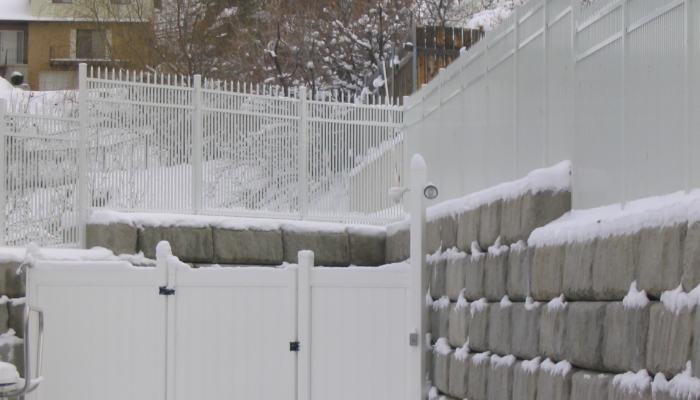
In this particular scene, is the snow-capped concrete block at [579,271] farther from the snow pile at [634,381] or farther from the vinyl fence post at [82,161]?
the vinyl fence post at [82,161]

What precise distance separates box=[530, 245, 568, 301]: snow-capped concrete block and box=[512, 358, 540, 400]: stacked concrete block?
505 mm

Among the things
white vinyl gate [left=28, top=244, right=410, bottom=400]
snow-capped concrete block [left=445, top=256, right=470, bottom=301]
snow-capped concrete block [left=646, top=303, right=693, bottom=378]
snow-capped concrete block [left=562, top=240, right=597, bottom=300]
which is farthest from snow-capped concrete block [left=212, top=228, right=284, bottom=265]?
snow-capped concrete block [left=646, top=303, right=693, bottom=378]

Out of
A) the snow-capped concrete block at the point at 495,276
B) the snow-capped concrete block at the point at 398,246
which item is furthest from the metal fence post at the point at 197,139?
the snow-capped concrete block at the point at 495,276

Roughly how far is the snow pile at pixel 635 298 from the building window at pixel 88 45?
32.6 metres

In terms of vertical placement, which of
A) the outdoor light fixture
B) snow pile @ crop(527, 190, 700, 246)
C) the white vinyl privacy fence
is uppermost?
the white vinyl privacy fence

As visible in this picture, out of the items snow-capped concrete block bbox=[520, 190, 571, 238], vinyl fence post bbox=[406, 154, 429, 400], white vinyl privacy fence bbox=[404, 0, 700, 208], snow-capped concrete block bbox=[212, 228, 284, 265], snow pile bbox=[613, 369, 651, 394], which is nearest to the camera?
snow pile bbox=[613, 369, 651, 394]

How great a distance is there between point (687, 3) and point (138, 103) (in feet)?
31.0

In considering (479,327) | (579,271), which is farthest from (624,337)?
(479,327)

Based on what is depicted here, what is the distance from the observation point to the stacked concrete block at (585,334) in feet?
21.2

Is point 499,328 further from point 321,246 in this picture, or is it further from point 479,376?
point 321,246

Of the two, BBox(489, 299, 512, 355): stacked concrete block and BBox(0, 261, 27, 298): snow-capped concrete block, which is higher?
BBox(0, 261, 27, 298): snow-capped concrete block

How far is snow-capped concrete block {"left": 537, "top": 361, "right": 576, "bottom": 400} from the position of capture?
272 inches

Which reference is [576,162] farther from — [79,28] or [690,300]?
[79,28]

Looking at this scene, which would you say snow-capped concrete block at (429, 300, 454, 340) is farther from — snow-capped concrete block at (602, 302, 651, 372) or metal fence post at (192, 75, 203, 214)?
metal fence post at (192, 75, 203, 214)
